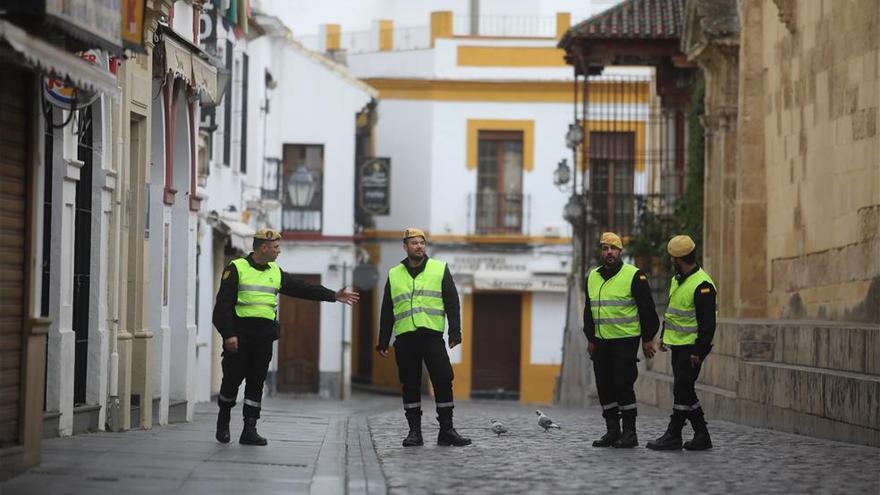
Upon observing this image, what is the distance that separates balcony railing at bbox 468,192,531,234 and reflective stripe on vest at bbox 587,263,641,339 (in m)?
33.4

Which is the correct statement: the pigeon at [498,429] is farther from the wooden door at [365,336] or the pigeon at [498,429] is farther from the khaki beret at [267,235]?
the wooden door at [365,336]

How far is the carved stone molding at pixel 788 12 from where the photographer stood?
935 inches

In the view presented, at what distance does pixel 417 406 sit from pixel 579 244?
19802 mm

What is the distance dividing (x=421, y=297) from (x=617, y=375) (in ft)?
5.76

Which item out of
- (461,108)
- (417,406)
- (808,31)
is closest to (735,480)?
(417,406)

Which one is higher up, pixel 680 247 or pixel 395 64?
pixel 395 64

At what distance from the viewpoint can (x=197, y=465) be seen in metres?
14.2

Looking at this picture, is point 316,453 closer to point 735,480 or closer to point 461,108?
point 735,480

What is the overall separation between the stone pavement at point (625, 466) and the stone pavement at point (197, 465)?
34cm

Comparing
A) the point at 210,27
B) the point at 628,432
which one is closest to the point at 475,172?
the point at 210,27

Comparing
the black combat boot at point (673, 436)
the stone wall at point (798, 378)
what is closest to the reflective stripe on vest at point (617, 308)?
the black combat boot at point (673, 436)

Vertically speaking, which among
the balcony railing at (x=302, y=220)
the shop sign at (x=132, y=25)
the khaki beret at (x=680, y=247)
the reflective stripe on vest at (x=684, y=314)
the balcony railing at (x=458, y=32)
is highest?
the balcony railing at (x=458, y=32)

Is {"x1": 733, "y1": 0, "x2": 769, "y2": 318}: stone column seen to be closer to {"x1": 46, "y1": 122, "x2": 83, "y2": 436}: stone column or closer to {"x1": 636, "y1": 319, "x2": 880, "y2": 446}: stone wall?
{"x1": 636, "y1": 319, "x2": 880, "y2": 446}: stone wall

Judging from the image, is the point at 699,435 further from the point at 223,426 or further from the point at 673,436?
the point at 223,426
